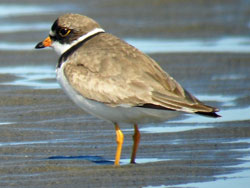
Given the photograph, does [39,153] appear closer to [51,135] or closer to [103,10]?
[51,135]

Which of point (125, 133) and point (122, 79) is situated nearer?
point (122, 79)

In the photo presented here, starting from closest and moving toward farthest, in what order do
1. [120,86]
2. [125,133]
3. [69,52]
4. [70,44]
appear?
[120,86], [69,52], [70,44], [125,133]

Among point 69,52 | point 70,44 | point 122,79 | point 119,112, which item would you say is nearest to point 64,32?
point 70,44

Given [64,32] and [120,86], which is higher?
[64,32]

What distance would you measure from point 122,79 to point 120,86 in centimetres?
7

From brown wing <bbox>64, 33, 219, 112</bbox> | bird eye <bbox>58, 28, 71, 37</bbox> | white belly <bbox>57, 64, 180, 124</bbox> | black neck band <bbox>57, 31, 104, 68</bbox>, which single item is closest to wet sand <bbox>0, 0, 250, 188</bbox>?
white belly <bbox>57, 64, 180, 124</bbox>

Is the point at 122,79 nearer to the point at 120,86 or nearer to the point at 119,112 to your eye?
the point at 120,86

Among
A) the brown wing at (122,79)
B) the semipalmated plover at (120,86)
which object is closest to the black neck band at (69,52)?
the semipalmated plover at (120,86)

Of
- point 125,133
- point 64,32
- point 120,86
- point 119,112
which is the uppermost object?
point 64,32

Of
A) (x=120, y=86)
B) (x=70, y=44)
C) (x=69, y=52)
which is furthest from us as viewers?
(x=70, y=44)

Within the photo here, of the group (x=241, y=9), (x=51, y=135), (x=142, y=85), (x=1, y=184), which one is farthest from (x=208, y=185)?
(x=241, y=9)

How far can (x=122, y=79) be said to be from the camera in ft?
20.7

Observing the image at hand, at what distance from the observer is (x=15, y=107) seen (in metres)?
8.20

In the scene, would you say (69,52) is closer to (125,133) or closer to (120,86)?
(120,86)
